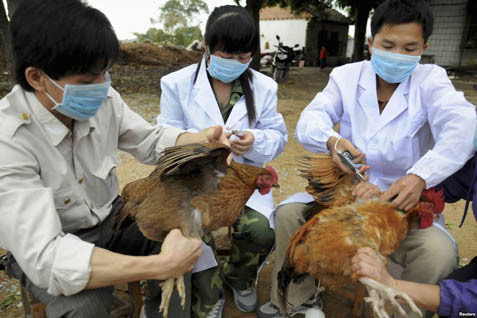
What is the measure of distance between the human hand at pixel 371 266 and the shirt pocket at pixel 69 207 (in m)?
1.61

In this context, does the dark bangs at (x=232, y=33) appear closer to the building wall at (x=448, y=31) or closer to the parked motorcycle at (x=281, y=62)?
the parked motorcycle at (x=281, y=62)

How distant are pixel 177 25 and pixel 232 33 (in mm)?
52399

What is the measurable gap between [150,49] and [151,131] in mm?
21618

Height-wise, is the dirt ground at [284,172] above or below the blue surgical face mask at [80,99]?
below

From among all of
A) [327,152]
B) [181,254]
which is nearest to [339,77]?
[327,152]

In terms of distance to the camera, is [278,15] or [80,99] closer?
[80,99]

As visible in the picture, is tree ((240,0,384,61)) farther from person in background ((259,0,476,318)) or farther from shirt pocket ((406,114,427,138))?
shirt pocket ((406,114,427,138))

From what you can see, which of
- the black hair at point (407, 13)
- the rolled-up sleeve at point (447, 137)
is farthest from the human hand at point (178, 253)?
the black hair at point (407, 13)

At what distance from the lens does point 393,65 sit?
2.46 m

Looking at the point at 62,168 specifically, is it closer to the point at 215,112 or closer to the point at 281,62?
the point at 215,112

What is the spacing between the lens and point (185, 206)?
6.65ft

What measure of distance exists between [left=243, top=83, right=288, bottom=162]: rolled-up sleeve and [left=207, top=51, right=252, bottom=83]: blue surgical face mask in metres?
0.41

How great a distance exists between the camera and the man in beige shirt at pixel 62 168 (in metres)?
1.49


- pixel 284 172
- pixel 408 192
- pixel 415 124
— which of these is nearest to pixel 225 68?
pixel 415 124
